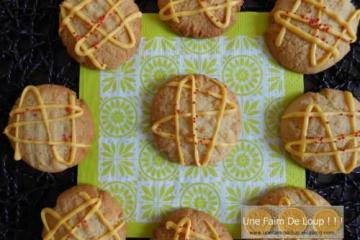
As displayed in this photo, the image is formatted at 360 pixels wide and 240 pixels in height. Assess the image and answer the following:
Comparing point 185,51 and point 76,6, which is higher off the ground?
point 76,6

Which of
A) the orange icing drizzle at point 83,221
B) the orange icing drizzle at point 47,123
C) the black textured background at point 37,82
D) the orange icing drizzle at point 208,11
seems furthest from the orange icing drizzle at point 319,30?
the orange icing drizzle at point 83,221

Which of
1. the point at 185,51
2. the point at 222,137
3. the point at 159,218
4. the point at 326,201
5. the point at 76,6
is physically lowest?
the point at 159,218

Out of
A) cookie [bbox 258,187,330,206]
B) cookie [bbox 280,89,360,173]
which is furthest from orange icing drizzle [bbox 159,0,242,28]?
cookie [bbox 258,187,330,206]

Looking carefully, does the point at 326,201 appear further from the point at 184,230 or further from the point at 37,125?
the point at 37,125

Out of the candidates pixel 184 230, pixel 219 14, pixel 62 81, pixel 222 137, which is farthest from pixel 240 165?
pixel 62 81

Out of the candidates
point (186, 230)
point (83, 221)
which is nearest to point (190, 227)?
point (186, 230)

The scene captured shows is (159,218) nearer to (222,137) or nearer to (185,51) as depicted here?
(222,137)

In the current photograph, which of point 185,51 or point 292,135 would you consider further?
point 185,51

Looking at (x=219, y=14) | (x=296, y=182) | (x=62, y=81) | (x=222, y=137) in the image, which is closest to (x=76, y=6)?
(x=62, y=81)
